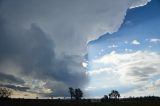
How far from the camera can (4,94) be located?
19438 cm
